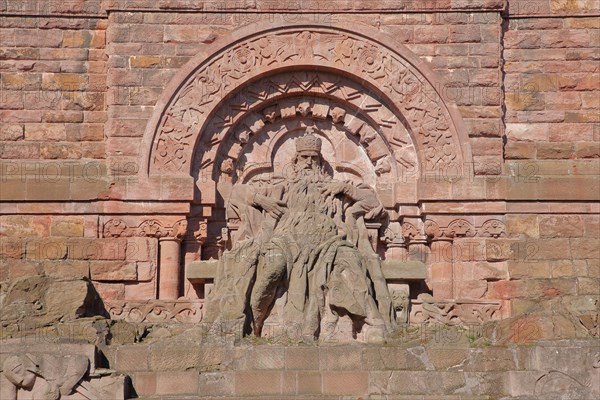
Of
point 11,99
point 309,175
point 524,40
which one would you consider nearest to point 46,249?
point 11,99

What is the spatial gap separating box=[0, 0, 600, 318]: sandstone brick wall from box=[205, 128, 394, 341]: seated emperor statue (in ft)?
3.45

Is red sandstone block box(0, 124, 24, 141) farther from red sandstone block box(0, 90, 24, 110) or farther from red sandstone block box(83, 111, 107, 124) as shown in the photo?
red sandstone block box(83, 111, 107, 124)

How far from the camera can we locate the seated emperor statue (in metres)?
17.0

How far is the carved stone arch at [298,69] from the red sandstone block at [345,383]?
13.7 feet

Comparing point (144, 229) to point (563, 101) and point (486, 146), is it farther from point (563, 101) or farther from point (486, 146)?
point (563, 101)

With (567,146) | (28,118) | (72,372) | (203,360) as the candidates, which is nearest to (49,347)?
(72,372)

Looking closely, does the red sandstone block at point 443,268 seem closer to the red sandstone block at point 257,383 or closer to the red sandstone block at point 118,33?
the red sandstone block at point 257,383

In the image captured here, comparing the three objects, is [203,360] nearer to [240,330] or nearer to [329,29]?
[240,330]

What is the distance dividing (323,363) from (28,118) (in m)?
6.00

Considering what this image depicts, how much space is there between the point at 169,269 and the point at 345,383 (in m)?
3.92

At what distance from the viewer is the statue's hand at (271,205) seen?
18.3 meters

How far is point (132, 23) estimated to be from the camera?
61.5ft

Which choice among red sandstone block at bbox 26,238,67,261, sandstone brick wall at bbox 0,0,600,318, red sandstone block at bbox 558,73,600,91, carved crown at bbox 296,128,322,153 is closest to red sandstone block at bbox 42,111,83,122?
sandstone brick wall at bbox 0,0,600,318

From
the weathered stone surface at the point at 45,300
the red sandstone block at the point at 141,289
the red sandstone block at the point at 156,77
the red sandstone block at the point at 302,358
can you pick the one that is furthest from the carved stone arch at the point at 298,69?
the red sandstone block at the point at 302,358
